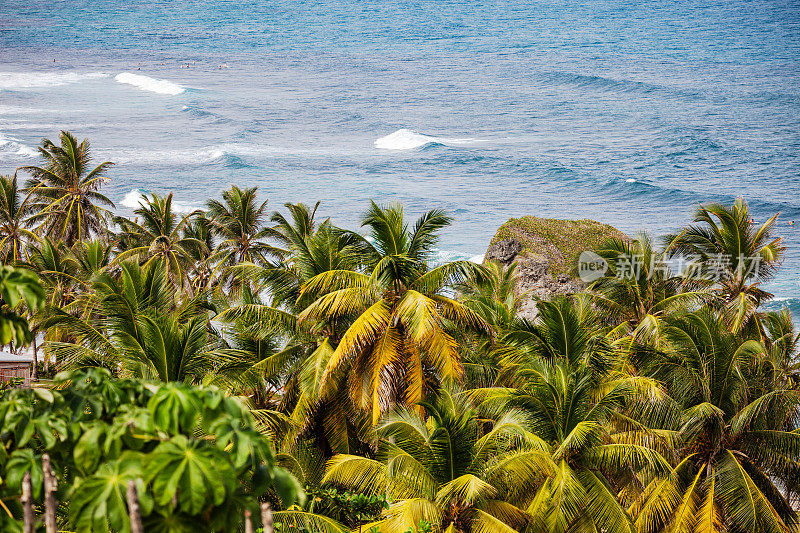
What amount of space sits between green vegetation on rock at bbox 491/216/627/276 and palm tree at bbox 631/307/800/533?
12722 millimetres

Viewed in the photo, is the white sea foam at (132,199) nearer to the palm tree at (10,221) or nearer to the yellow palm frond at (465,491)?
the palm tree at (10,221)

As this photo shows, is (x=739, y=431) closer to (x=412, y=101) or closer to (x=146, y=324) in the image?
(x=146, y=324)

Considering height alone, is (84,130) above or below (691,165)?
above

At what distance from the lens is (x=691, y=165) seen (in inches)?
2650

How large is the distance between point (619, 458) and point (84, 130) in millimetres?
75304

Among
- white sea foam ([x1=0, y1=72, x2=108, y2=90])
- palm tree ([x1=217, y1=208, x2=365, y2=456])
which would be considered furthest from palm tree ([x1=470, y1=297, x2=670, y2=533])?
white sea foam ([x1=0, y1=72, x2=108, y2=90])

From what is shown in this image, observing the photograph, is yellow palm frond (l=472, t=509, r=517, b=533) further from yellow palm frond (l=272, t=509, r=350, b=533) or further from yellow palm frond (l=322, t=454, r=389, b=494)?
yellow palm frond (l=272, t=509, r=350, b=533)

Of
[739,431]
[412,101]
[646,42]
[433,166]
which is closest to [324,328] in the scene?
[739,431]

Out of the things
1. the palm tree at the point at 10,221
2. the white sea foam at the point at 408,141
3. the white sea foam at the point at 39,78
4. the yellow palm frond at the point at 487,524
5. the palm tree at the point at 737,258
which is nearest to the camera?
the yellow palm frond at the point at 487,524

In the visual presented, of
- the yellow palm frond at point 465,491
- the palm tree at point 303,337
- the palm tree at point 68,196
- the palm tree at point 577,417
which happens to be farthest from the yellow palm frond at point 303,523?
the palm tree at point 68,196

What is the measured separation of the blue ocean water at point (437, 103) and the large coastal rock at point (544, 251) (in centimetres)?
2281

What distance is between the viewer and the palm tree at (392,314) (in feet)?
41.3

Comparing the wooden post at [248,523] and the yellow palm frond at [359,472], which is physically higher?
the wooden post at [248,523]

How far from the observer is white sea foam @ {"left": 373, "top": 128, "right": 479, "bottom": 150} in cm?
7694
